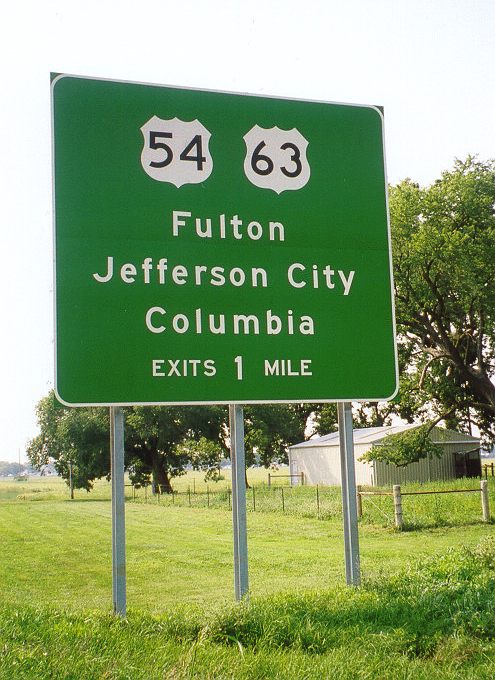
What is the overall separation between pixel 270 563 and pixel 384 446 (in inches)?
570

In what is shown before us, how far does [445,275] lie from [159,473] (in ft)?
118

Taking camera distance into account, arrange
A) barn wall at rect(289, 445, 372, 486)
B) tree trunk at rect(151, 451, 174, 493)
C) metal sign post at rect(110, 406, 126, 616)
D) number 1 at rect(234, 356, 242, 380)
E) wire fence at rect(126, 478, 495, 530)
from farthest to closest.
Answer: tree trunk at rect(151, 451, 174, 493)
barn wall at rect(289, 445, 372, 486)
wire fence at rect(126, 478, 495, 530)
number 1 at rect(234, 356, 242, 380)
metal sign post at rect(110, 406, 126, 616)

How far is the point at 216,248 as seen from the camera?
8266 mm

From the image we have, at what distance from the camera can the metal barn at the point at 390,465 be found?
43688mm

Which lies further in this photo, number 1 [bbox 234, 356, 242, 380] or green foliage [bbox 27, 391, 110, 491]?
green foliage [bbox 27, 391, 110, 491]

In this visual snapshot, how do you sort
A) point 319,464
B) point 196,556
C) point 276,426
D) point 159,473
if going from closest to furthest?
point 196,556
point 319,464
point 159,473
point 276,426

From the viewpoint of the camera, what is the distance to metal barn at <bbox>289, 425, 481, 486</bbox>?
143 feet

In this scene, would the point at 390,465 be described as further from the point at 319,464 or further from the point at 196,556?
the point at 196,556

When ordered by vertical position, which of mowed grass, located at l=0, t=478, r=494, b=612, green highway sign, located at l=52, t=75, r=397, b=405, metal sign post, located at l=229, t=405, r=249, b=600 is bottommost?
mowed grass, located at l=0, t=478, r=494, b=612

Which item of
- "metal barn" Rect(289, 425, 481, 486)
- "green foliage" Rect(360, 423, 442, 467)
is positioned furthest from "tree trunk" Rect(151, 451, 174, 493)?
"green foliage" Rect(360, 423, 442, 467)

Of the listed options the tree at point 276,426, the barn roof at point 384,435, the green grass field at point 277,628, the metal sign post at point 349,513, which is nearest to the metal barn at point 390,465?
the barn roof at point 384,435

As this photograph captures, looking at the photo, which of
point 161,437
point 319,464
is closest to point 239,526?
point 319,464

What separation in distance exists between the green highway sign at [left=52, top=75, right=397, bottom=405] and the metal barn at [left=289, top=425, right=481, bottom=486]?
32.7 m

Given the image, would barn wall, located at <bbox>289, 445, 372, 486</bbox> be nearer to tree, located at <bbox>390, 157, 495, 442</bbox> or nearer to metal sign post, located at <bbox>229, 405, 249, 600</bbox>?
tree, located at <bbox>390, 157, 495, 442</bbox>
